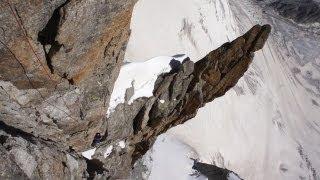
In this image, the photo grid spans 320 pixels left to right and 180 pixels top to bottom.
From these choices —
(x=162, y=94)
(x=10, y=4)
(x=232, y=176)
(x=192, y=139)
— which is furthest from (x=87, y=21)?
(x=192, y=139)

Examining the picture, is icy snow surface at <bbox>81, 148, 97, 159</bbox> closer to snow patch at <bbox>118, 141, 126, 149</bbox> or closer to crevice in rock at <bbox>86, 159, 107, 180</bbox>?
crevice in rock at <bbox>86, 159, 107, 180</bbox>

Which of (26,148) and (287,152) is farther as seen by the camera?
(287,152)

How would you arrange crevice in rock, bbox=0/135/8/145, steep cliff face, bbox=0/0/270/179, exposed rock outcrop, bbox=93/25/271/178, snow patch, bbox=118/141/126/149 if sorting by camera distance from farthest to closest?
snow patch, bbox=118/141/126/149, exposed rock outcrop, bbox=93/25/271/178, crevice in rock, bbox=0/135/8/145, steep cliff face, bbox=0/0/270/179

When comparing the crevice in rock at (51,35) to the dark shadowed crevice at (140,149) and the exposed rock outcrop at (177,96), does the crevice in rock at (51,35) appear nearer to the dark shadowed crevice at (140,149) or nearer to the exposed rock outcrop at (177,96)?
the exposed rock outcrop at (177,96)

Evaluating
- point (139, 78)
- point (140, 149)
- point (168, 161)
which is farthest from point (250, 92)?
point (139, 78)

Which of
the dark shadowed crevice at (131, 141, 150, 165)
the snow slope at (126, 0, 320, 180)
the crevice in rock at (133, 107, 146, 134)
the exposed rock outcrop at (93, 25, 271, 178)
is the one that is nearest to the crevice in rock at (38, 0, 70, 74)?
the exposed rock outcrop at (93, 25, 271, 178)

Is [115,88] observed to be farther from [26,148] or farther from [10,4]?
[10,4]

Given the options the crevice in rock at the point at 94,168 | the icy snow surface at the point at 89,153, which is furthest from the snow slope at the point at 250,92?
the icy snow surface at the point at 89,153
